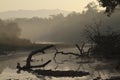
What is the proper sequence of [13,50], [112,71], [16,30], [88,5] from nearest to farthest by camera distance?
[112,71] → [13,50] → [16,30] → [88,5]

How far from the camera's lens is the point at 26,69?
42.3m

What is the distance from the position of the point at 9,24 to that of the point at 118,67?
86.6 meters

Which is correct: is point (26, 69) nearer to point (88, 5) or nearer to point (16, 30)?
point (16, 30)

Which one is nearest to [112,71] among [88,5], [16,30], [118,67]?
[118,67]

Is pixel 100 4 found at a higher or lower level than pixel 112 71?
higher

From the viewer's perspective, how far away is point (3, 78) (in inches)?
1486

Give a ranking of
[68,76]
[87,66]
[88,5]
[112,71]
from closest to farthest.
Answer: [68,76], [112,71], [87,66], [88,5]

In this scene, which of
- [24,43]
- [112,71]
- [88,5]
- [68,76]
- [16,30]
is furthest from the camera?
[88,5]

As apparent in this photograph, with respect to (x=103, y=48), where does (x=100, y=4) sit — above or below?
above

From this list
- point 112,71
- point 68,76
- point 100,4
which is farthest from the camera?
point 100,4

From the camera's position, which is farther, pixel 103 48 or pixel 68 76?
pixel 103 48

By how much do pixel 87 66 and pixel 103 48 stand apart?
618 centimetres

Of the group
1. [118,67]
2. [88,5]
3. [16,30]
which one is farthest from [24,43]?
[88,5]

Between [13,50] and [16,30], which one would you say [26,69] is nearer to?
[13,50]
